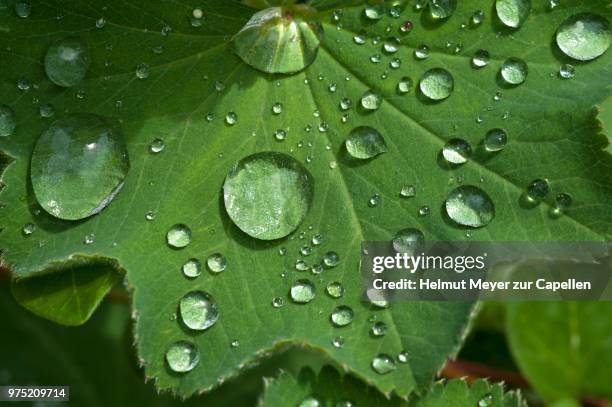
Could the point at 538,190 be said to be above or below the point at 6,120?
above

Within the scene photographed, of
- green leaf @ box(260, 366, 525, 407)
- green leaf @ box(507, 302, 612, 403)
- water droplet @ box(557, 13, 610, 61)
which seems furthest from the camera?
green leaf @ box(507, 302, 612, 403)

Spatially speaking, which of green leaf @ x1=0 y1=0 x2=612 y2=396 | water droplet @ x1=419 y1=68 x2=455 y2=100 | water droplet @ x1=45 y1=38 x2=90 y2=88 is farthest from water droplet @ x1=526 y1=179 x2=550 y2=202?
water droplet @ x1=45 y1=38 x2=90 y2=88

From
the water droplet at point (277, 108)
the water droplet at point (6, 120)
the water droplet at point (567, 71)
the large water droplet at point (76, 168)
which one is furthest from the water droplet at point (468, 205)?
the water droplet at point (6, 120)

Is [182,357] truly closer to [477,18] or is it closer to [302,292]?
[302,292]

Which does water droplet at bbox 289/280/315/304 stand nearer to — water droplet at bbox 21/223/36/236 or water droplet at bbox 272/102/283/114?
water droplet at bbox 272/102/283/114

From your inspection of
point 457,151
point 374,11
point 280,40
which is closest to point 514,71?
point 457,151
